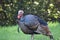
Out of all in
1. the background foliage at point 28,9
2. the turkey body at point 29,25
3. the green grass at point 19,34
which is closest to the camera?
the turkey body at point 29,25

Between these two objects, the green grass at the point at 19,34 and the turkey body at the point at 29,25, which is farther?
the green grass at the point at 19,34

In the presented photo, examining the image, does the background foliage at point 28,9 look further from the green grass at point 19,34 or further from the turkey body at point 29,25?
the turkey body at point 29,25

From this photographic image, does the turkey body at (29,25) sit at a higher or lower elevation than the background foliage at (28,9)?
higher

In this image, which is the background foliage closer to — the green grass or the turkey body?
the green grass

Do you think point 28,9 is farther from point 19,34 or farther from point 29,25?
point 29,25

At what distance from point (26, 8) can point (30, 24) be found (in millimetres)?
3827

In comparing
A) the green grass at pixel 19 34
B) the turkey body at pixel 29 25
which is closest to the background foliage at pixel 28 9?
the green grass at pixel 19 34

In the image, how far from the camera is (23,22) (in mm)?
6754

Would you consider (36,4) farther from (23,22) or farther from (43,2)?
(23,22)

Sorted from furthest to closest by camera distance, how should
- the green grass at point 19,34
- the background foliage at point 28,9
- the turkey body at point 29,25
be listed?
1. the background foliage at point 28,9
2. the green grass at point 19,34
3. the turkey body at point 29,25

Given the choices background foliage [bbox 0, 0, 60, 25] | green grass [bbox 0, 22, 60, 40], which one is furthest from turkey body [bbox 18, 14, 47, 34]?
background foliage [bbox 0, 0, 60, 25]

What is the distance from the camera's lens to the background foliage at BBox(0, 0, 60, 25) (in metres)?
10.6

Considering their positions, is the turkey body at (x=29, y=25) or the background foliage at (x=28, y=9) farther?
the background foliage at (x=28, y=9)

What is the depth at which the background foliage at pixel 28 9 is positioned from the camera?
10609mm
